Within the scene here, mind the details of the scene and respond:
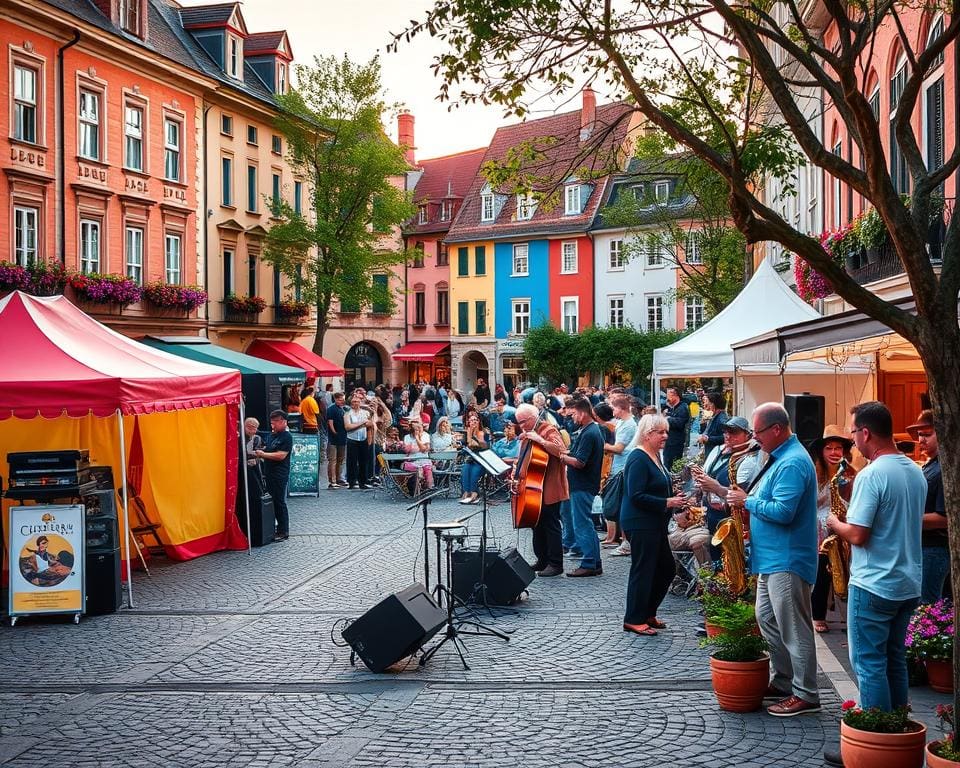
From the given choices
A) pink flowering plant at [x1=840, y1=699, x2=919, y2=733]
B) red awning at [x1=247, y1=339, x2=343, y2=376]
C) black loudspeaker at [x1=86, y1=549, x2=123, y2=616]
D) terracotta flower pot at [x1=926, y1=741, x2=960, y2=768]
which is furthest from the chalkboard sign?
red awning at [x1=247, y1=339, x2=343, y2=376]

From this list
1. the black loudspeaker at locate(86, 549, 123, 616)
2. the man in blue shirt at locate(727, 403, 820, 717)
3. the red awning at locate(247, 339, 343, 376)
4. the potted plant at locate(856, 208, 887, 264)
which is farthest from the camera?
the red awning at locate(247, 339, 343, 376)

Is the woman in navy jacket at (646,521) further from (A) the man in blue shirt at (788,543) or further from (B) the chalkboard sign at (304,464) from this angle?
(B) the chalkboard sign at (304,464)

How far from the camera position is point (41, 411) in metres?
11.1

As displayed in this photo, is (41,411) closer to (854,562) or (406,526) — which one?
(406,526)

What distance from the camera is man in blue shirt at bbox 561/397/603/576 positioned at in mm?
12023

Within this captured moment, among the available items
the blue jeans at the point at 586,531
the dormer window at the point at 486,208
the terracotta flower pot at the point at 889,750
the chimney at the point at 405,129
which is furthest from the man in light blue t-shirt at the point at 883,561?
the chimney at the point at 405,129

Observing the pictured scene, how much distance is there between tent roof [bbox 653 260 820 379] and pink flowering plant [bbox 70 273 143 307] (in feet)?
54.3

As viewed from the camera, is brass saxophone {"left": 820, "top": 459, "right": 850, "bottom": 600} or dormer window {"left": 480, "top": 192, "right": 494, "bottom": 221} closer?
brass saxophone {"left": 820, "top": 459, "right": 850, "bottom": 600}

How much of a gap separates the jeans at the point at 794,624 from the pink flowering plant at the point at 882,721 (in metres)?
1.18

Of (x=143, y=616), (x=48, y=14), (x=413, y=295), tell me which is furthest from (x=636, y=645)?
(x=413, y=295)

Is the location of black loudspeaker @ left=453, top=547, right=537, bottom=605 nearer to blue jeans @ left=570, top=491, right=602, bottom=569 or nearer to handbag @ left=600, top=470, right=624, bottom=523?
handbag @ left=600, top=470, right=624, bottom=523

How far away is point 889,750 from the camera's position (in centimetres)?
539

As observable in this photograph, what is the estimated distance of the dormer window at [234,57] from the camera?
38.2m

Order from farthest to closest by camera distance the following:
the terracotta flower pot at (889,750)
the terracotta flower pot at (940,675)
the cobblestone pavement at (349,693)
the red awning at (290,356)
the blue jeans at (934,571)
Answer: the red awning at (290,356) → the blue jeans at (934,571) → the terracotta flower pot at (940,675) → the cobblestone pavement at (349,693) → the terracotta flower pot at (889,750)
